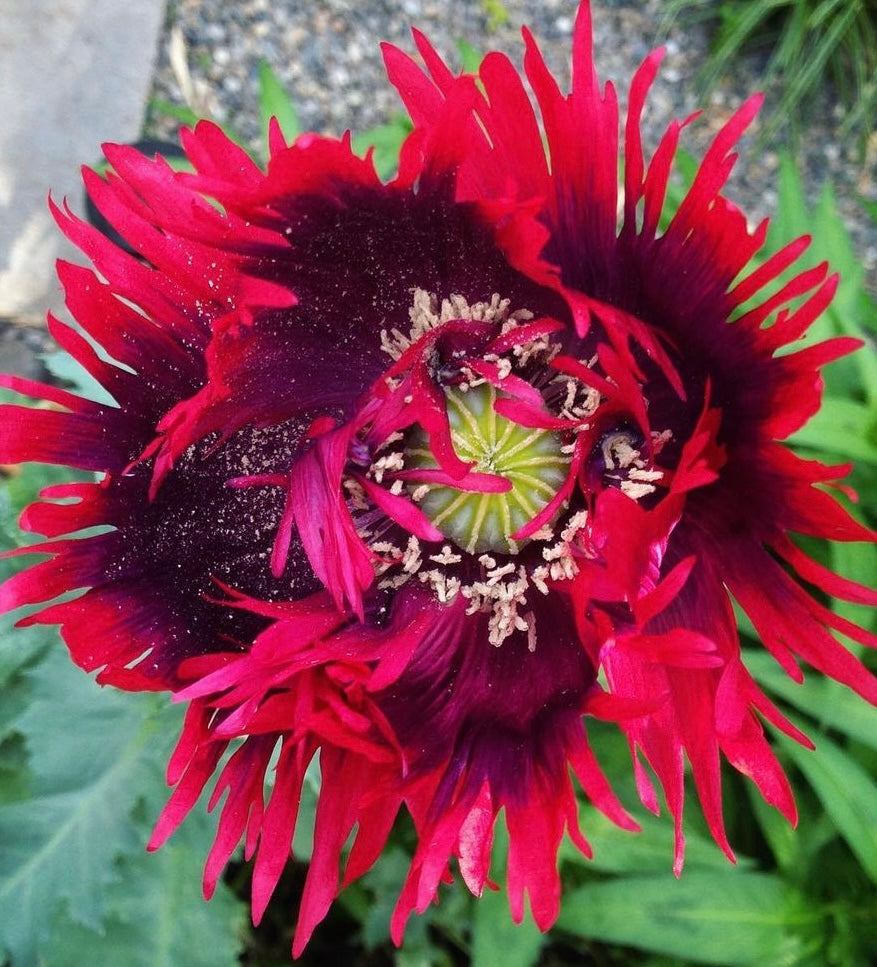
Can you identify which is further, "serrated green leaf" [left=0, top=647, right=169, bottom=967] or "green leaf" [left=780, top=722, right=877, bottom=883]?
"green leaf" [left=780, top=722, right=877, bottom=883]

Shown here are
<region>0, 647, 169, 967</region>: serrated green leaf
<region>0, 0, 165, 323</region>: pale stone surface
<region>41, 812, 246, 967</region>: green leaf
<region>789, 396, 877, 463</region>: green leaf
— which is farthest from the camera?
<region>0, 0, 165, 323</region>: pale stone surface

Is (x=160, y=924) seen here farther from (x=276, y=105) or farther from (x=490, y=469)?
(x=276, y=105)

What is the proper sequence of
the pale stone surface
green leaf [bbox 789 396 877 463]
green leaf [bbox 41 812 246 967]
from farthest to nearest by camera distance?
the pale stone surface < green leaf [bbox 789 396 877 463] < green leaf [bbox 41 812 246 967]

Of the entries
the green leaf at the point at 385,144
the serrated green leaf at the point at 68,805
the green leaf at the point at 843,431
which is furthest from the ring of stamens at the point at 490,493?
the green leaf at the point at 385,144

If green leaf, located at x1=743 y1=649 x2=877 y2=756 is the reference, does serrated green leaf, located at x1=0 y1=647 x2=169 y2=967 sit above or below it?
below

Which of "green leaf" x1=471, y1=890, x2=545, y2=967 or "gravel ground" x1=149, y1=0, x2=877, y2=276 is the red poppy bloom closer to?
"green leaf" x1=471, y1=890, x2=545, y2=967

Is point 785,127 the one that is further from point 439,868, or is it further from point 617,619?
point 439,868

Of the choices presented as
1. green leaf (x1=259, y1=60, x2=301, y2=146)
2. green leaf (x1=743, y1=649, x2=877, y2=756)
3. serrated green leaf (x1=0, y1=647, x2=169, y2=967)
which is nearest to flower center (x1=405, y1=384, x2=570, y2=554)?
serrated green leaf (x1=0, y1=647, x2=169, y2=967)
